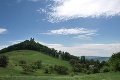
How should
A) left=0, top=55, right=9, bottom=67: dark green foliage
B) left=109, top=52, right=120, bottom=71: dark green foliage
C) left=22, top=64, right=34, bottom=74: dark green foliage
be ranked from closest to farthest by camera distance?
left=109, top=52, right=120, bottom=71: dark green foliage, left=0, top=55, right=9, bottom=67: dark green foliage, left=22, top=64, right=34, bottom=74: dark green foliage

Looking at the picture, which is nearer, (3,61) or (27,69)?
(3,61)

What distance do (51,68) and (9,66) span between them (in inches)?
1322

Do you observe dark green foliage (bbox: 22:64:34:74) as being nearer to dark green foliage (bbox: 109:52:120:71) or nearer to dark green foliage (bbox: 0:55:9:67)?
dark green foliage (bbox: 0:55:9:67)

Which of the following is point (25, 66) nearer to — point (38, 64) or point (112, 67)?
point (38, 64)

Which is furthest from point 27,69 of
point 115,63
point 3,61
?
point 115,63

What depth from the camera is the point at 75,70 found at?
187m

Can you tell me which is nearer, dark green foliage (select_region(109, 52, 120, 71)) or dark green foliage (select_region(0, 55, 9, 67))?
dark green foliage (select_region(109, 52, 120, 71))

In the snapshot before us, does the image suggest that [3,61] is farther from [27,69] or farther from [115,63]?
[115,63]

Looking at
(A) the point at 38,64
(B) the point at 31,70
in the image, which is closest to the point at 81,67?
(A) the point at 38,64

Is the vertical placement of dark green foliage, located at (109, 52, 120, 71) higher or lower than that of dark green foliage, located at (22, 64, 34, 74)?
higher

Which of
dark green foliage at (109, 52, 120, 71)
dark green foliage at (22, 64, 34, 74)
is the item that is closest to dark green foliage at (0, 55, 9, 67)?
dark green foliage at (22, 64, 34, 74)

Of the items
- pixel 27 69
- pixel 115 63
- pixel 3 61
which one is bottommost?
pixel 27 69

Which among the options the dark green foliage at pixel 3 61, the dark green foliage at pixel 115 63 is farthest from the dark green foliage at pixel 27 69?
the dark green foliage at pixel 115 63

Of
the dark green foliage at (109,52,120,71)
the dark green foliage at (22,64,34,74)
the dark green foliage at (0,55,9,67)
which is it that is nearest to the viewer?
the dark green foliage at (109,52,120,71)
